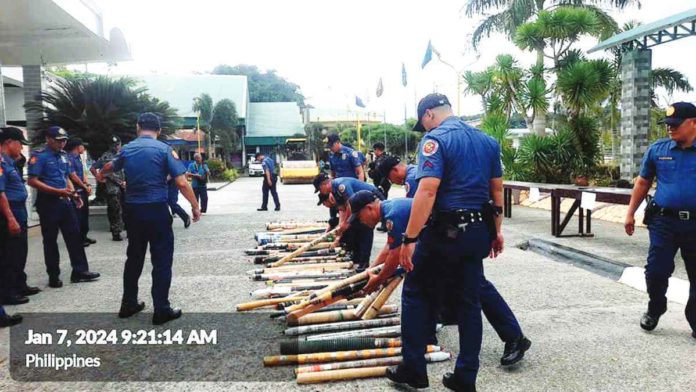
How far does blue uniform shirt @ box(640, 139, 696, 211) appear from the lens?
3530 mm

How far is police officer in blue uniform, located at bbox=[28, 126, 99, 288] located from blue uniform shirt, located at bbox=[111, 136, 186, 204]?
1.64 meters

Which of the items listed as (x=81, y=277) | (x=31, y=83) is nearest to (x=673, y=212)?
(x=81, y=277)

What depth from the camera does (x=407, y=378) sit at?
9.31 feet

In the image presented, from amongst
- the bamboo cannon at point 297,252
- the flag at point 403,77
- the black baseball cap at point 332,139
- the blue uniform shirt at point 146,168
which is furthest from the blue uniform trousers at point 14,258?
the flag at point 403,77

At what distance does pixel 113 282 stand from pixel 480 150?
4.61 m

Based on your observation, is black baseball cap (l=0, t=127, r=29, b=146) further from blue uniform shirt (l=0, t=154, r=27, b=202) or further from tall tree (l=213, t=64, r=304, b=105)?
tall tree (l=213, t=64, r=304, b=105)

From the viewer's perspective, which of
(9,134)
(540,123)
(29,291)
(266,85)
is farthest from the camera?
(266,85)

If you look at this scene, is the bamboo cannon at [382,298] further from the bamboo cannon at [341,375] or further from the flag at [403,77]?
the flag at [403,77]

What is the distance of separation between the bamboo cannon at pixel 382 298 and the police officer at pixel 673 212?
6.34 feet

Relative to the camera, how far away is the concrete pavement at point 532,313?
3.01 metres

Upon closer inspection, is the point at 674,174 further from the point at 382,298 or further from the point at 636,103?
the point at 636,103

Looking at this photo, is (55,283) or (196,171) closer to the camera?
(55,283)

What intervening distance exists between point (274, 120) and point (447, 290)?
4497 centimetres

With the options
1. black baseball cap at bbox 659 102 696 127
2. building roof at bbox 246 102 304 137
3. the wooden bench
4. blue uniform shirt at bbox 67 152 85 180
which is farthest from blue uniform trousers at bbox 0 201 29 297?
building roof at bbox 246 102 304 137
